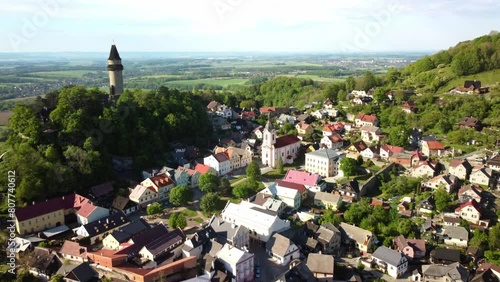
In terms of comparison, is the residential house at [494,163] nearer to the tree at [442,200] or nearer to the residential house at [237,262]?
the tree at [442,200]

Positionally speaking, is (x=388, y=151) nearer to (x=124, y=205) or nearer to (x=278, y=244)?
(x=278, y=244)

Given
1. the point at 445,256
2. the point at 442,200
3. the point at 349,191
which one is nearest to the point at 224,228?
the point at 349,191

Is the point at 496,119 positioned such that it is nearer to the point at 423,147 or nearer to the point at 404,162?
the point at 423,147

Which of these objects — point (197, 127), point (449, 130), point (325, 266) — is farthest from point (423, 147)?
point (197, 127)

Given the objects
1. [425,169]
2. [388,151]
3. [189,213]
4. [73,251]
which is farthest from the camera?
[388,151]

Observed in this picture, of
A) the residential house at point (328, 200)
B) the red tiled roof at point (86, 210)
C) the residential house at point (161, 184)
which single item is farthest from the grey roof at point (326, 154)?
the red tiled roof at point (86, 210)

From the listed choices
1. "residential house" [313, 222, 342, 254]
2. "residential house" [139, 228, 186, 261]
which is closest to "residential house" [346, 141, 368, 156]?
"residential house" [313, 222, 342, 254]
